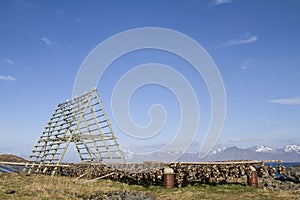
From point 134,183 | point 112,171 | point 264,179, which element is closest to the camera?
point 134,183

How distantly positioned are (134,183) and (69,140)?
247 inches

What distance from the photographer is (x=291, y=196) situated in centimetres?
1090

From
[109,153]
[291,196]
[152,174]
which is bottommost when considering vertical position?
[291,196]

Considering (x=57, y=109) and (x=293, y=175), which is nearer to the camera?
(x=293, y=175)

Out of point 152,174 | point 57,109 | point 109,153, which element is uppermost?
point 57,109

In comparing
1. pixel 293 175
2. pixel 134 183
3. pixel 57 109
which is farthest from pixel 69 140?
pixel 293 175

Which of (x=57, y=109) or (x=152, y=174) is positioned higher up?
(x=57, y=109)

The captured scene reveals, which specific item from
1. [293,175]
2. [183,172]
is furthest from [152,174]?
[293,175]

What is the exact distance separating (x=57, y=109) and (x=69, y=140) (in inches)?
164

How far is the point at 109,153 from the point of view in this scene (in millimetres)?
19281

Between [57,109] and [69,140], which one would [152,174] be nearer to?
[69,140]

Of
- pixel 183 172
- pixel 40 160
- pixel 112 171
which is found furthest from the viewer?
pixel 40 160

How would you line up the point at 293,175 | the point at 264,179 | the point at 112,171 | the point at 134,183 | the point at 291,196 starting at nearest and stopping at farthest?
the point at 291,196
the point at 134,183
the point at 112,171
the point at 264,179
the point at 293,175

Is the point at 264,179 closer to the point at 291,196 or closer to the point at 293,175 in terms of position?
the point at 293,175
